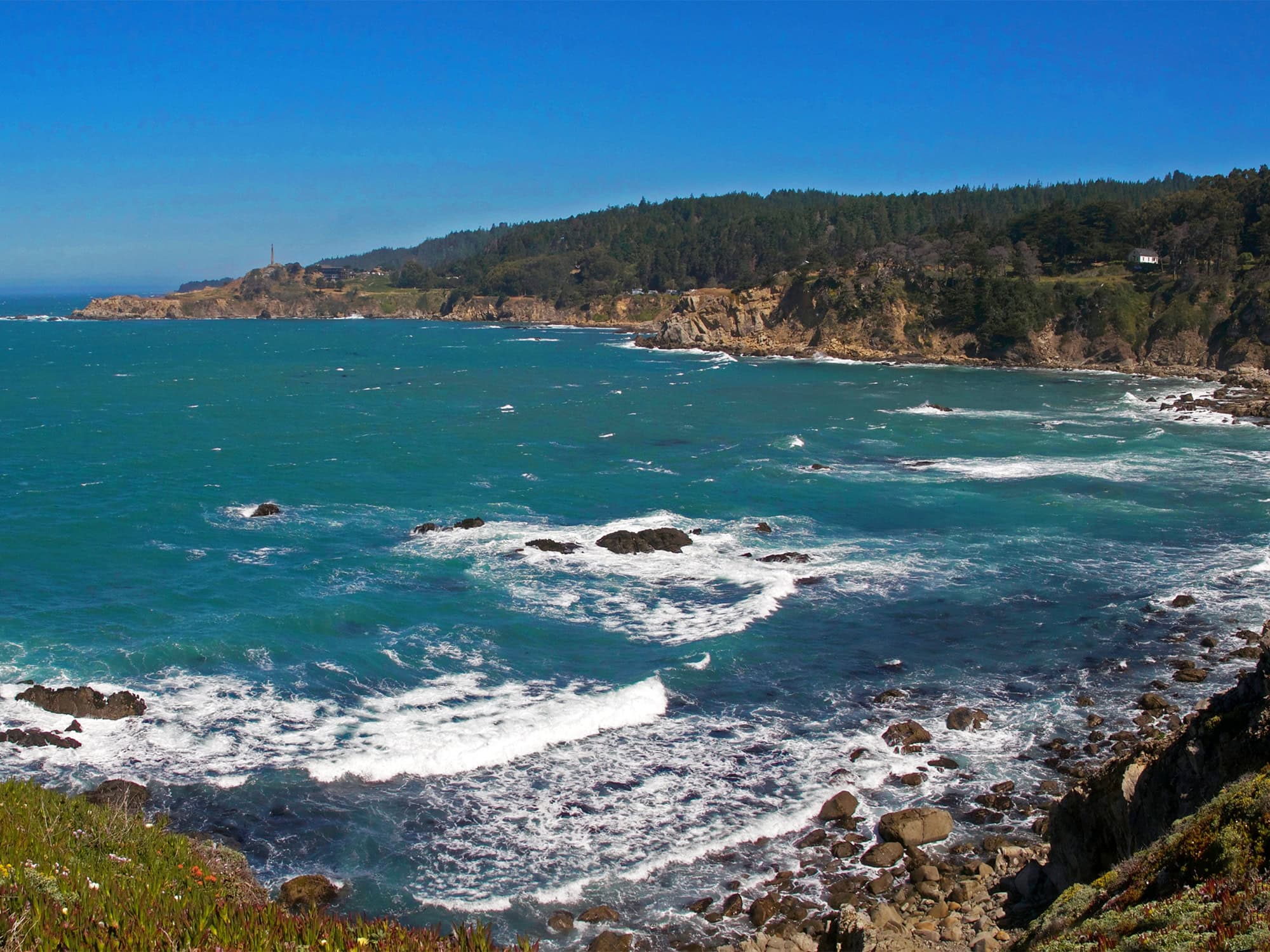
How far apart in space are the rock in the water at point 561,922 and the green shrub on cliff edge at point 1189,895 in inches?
274

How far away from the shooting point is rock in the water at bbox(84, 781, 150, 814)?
18.1 m

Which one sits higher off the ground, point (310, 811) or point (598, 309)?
point (598, 309)

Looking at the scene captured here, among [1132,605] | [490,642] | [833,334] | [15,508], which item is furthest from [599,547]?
[833,334]

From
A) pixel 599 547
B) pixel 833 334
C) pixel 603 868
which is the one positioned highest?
pixel 833 334

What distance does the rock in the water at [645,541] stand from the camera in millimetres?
34750

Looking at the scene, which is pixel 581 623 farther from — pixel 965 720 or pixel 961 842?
pixel 961 842

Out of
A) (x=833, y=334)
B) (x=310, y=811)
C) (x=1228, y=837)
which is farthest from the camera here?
(x=833, y=334)

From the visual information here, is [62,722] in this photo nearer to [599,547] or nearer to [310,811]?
[310,811]

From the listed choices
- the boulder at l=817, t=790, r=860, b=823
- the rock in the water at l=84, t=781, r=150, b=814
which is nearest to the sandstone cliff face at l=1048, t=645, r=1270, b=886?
the boulder at l=817, t=790, r=860, b=823

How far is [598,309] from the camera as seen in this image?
183 m

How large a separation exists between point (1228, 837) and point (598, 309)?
17693cm

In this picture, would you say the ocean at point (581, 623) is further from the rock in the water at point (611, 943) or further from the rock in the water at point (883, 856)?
the rock in the water at point (883, 856)

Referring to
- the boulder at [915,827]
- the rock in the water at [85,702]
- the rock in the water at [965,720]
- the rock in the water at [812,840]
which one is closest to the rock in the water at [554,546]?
the rock in the water at [85,702]

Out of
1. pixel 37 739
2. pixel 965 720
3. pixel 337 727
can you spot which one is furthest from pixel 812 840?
pixel 37 739
